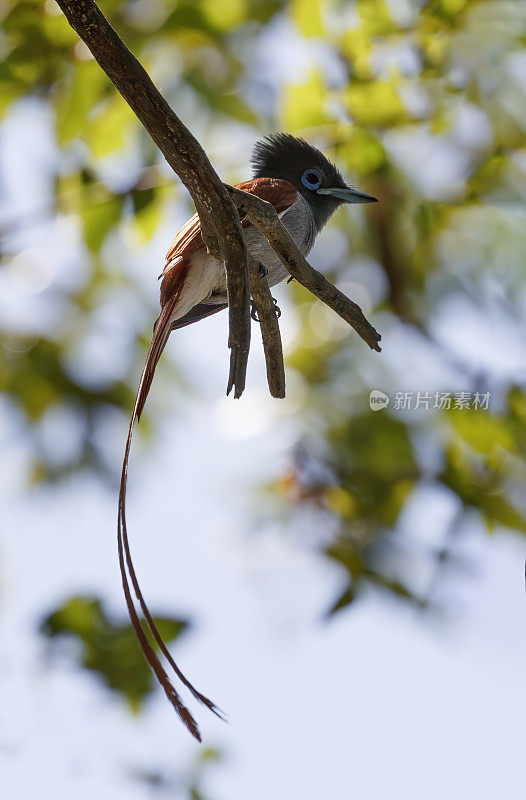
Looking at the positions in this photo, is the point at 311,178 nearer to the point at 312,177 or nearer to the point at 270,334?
the point at 312,177

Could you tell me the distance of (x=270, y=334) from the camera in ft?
4.93

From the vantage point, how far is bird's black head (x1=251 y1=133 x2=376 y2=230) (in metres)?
2.11

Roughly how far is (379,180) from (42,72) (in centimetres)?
138

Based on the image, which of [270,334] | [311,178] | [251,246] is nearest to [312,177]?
[311,178]

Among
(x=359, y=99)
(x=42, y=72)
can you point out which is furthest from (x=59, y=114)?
(x=359, y=99)

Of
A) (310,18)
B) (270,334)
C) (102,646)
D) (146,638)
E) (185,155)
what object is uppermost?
(185,155)

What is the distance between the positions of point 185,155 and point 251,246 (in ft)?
2.06

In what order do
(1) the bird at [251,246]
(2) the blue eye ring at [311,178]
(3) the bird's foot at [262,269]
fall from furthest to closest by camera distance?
(2) the blue eye ring at [311,178]
(3) the bird's foot at [262,269]
(1) the bird at [251,246]

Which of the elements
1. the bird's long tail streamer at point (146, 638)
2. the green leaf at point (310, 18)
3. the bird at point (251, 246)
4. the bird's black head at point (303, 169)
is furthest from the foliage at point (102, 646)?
the green leaf at point (310, 18)

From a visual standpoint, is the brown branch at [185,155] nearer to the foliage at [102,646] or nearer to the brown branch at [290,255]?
the brown branch at [290,255]

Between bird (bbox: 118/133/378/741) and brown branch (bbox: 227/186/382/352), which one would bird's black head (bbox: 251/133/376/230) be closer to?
bird (bbox: 118/133/378/741)

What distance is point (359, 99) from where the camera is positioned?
3318 millimetres

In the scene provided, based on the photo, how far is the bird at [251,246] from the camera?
130 centimetres

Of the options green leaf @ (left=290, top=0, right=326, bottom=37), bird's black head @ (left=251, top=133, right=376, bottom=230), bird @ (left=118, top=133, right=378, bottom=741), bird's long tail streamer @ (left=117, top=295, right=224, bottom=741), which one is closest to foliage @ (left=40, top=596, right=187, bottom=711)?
bird @ (left=118, top=133, right=378, bottom=741)
